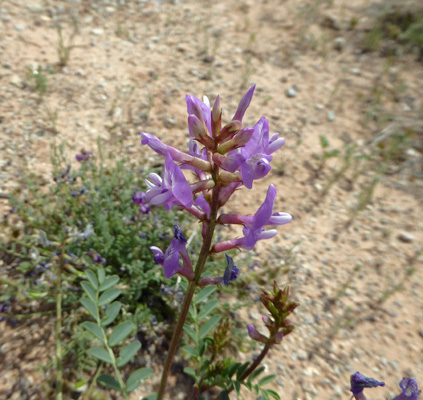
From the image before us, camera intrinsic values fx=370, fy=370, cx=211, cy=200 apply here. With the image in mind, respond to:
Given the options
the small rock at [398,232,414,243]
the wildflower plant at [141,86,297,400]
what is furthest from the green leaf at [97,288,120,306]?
the small rock at [398,232,414,243]

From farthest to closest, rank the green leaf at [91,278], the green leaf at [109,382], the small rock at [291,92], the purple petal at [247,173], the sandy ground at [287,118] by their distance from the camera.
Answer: the small rock at [291,92], the sandy ground at [287,118], the green leaf at [91,278], the green leaf at [109,382], the purple petal at [247,173]

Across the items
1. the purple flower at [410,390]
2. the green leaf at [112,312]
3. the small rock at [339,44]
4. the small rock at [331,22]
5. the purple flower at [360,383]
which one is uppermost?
the small rock at [331,22]

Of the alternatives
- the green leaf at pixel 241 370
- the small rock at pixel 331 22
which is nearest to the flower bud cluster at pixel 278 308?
the green leaf at pixel 241 370

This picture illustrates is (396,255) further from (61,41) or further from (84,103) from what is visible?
(61,41)

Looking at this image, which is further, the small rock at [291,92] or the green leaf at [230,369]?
the small rock at [291,92]

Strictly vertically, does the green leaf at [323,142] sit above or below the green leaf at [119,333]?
above

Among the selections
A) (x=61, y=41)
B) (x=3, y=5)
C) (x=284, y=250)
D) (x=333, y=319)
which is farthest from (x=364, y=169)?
(x=3, y=5)

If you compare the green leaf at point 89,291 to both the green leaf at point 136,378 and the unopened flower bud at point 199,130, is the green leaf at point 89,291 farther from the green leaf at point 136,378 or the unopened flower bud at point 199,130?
the unopened flower bud at point 199,130

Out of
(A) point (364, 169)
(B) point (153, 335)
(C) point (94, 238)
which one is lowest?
(B) point (153, 335)

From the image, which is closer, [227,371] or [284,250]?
[227,371]
